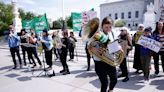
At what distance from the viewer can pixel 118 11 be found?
248 ft

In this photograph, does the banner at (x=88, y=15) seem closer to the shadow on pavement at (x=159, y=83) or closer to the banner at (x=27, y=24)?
the banner at (x=27, y=24)

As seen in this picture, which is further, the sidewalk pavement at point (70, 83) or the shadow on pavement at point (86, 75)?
the shadow on pavement at point (86, 75)

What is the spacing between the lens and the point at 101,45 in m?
3.53

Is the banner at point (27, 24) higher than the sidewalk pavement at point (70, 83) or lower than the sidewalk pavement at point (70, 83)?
higher

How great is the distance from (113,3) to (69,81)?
73.4 meters

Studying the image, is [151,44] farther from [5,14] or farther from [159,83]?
[5,14]

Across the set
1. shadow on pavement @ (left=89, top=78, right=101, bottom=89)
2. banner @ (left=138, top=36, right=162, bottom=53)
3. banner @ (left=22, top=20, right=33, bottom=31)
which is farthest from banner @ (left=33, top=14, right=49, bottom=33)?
banner @ (left=138, top=36, right=162, bottom=53)

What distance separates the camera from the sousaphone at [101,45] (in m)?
3.48

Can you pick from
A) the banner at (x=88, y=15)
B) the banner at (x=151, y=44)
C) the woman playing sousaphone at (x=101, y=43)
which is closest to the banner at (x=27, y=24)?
the banner at (x=88, y=15)

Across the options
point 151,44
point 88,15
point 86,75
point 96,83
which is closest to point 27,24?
point 88,15

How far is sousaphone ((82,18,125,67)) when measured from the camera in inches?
137

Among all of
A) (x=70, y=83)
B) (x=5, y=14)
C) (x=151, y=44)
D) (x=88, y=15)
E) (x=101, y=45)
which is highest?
(x=5, y=14)

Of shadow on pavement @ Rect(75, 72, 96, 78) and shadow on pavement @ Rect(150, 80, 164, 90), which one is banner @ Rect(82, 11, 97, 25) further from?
shadow on pavement @ Rect(150, 80, 164, 90)

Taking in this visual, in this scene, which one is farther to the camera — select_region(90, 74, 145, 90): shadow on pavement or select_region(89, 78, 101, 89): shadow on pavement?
select_region(89, 78, 101, 89): shadow on pavement
